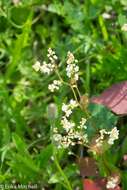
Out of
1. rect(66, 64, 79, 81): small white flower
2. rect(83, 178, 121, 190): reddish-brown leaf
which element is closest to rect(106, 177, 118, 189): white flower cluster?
rect(83, 178, 121, 190): reddish-brown leaf

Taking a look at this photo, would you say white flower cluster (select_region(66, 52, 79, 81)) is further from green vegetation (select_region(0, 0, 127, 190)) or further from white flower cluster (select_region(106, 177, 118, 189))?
white flower cluster (select_region(106, 177, 118, 189))

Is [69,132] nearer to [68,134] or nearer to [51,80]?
[68,134]

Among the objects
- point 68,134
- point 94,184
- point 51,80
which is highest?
point 51,80

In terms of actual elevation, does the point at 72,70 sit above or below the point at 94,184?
above

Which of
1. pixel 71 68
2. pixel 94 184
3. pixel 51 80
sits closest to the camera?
pixel 71 68

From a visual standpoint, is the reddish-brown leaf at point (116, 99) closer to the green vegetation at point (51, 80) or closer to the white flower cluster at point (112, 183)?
the green vegetation at point (51, 80)

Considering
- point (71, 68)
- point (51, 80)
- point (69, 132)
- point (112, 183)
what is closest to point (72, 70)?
point (71, 68)

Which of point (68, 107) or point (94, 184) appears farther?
point (94, 184)

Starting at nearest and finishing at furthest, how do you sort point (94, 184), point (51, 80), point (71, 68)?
1. point (71, 68)
2. point (94, 184)
3. point (51, 80)

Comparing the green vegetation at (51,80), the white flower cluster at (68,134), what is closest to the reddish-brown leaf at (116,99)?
the green vegetation at (51,80)
